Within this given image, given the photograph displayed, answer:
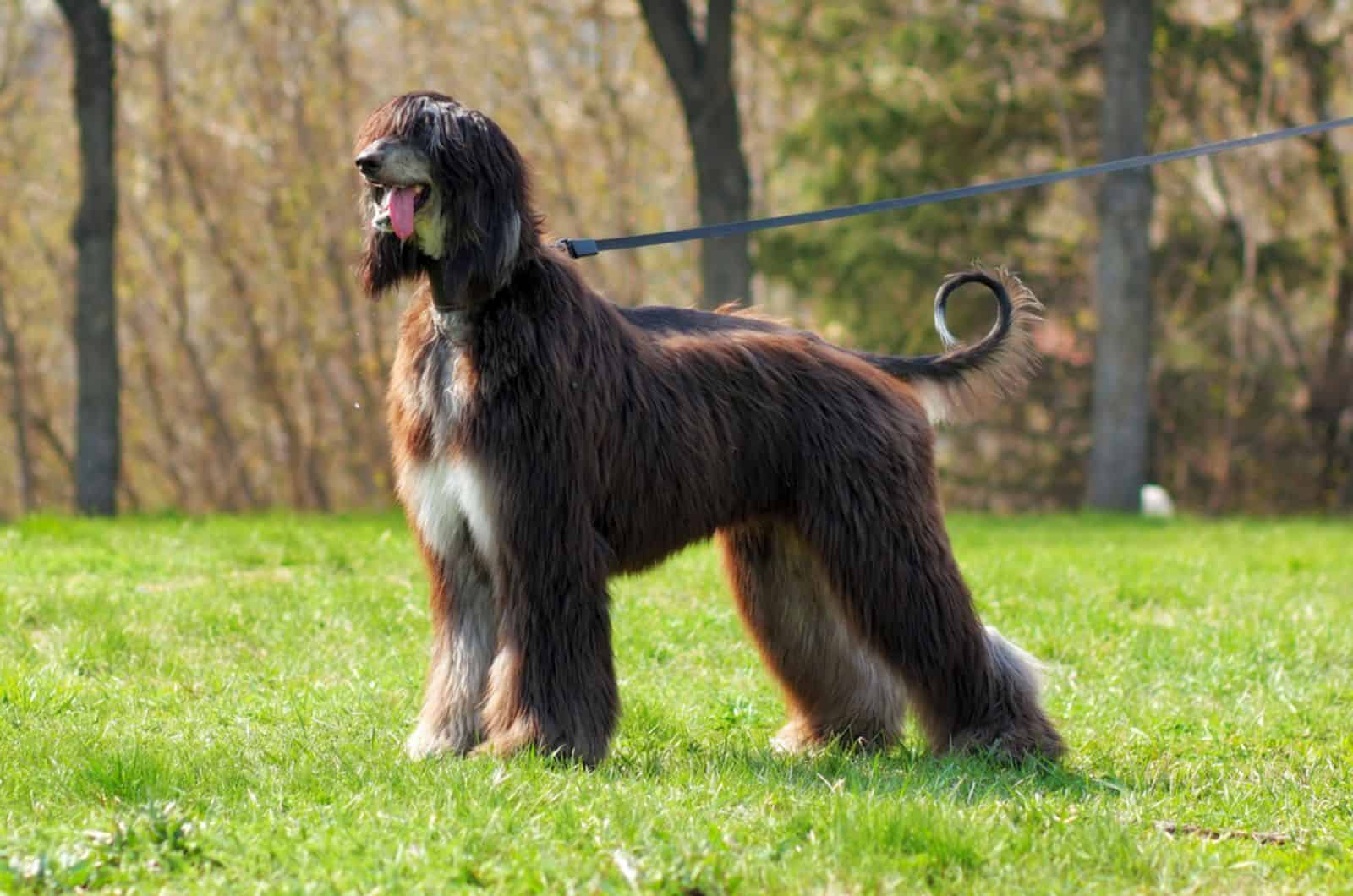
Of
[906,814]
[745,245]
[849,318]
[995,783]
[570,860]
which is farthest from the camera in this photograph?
[849,318]

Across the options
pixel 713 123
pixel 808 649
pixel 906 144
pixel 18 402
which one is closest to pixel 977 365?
pixel 808 649

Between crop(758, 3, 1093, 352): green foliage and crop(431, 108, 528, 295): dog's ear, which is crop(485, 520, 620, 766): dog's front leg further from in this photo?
crop(758, 3, 1093, 352): green foliage

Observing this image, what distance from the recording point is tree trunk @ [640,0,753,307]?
11055 millimetres

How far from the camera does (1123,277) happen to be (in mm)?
11633

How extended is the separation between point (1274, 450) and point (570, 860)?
12695 millimetres

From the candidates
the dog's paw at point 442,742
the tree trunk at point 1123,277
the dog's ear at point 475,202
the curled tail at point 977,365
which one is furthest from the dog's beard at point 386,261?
the tree trunk at point 1123,277

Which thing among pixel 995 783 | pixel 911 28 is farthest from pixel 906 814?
pixel 911 28

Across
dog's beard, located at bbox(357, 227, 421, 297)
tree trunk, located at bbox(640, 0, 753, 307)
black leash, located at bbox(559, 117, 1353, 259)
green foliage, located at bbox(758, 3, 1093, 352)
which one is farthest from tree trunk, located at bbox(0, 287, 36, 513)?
dog's beard, located at bbox(357, 227, 421, 297)

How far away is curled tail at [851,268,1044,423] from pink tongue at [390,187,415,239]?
142cm

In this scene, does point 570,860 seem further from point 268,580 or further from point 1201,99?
point 1201,99

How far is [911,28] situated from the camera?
12.4m

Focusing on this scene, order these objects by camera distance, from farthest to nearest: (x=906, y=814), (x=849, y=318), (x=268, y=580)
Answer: (x=849, y=318) → (x=268, y=580) → (x=906, y=814)

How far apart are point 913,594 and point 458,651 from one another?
1158 millimetres

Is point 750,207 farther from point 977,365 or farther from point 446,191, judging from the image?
point 446,191
